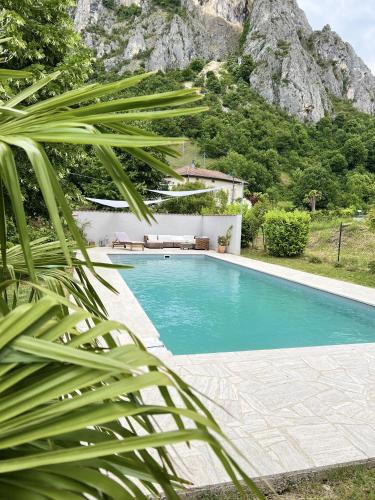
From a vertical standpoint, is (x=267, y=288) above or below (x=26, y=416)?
below

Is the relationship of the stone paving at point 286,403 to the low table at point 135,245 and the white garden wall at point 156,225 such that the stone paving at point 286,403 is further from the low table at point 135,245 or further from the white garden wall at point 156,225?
the white garden wall at point 156,225

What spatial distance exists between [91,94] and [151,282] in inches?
370

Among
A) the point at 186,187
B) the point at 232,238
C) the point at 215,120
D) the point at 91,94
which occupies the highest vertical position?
the point at 215,120

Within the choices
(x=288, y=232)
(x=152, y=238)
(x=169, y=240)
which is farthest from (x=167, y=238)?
(x=288, y=232)

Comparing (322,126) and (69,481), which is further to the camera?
(322,126)

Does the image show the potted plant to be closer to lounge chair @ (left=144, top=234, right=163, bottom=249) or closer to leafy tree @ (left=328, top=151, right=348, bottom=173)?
lounge chair @ (left=144, top=234, right=163, bottom=249)

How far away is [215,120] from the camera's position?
4244 centimetres

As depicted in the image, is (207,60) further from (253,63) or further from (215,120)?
(215,120)

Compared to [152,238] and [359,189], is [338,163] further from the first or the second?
[152,238]

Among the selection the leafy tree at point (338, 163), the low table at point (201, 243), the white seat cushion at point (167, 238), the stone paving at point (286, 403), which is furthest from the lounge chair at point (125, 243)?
the leafy tree at point (338, 163)

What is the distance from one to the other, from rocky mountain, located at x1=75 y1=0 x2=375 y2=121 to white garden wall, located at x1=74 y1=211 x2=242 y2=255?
138 feet

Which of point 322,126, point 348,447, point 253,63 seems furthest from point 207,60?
point 348,447

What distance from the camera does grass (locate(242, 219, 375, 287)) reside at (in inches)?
420

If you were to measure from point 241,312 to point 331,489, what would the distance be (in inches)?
218
